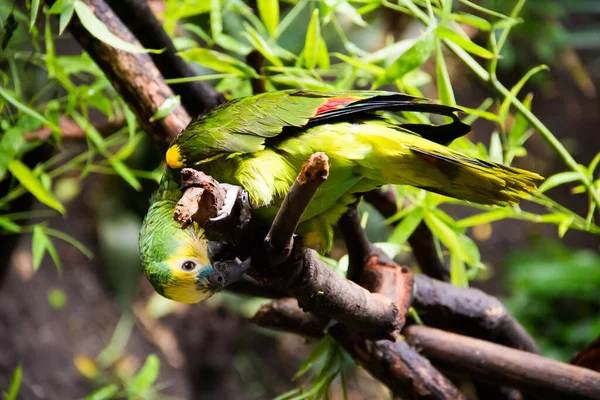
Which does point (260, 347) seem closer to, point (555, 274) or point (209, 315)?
point (209, 315)

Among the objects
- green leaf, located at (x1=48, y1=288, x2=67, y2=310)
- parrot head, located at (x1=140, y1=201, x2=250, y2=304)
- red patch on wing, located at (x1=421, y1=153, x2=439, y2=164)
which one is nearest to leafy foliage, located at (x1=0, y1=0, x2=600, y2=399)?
red patch on wing, located at (x1=421, y1=153, x2=439, y2=164)

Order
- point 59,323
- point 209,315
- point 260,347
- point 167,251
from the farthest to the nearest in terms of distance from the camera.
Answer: point 260,347
point 209,315
point 59,323
point 167,251

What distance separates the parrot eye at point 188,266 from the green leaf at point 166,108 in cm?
49

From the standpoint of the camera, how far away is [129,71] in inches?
55.3

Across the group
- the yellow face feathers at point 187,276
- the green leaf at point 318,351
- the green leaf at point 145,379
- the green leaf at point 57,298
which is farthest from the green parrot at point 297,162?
the green leaf at point 57,298

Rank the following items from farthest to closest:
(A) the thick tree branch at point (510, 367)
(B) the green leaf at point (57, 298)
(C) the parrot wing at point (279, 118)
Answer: (B) the green leaf at point (57, 298), (A) the thick tree branch at point (510, 367), (C) the parrot wing at point (279, 118)

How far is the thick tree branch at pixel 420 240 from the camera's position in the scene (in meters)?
1.60

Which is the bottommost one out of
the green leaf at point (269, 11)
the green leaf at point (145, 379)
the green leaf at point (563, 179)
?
the green leaf at point (145, 379)

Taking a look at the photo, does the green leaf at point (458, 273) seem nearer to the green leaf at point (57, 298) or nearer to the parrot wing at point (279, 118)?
the parrot wing at point (279, 118)

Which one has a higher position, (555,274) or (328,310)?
(328,310)


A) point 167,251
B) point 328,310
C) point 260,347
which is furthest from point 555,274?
point 167,251

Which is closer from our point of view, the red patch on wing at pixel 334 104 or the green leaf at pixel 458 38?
the red patch on wing at pixel 334 104

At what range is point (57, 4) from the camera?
1.18 m

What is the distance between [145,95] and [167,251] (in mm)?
531
